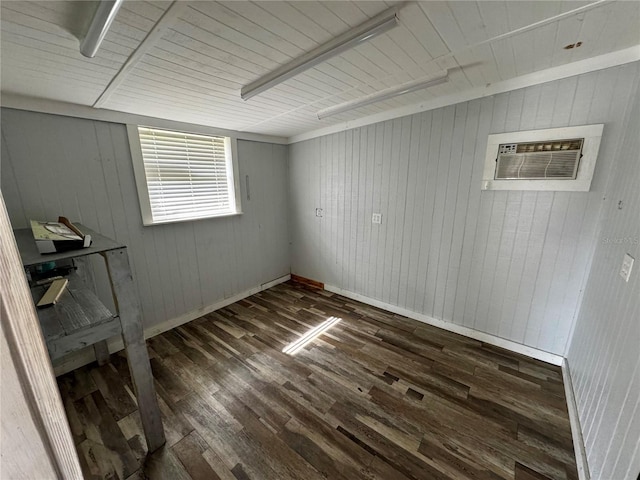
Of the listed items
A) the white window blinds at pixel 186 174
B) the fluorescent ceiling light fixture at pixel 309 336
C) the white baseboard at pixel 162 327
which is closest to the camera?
the white baseboard at pixel 162 327

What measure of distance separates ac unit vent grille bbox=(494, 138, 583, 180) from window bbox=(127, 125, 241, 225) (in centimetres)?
292

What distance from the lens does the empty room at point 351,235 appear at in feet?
3.79

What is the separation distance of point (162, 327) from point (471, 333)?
330cm

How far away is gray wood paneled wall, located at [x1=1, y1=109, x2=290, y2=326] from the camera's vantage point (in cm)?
186

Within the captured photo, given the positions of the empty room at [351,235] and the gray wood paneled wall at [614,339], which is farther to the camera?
the empty room at [351,235]

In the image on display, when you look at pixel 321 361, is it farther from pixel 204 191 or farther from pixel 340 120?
pixel 340 120

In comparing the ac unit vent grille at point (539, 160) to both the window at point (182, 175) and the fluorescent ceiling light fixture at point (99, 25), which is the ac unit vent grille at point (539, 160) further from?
the window at point (182, 175)

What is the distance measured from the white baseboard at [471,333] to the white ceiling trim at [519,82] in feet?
7.22

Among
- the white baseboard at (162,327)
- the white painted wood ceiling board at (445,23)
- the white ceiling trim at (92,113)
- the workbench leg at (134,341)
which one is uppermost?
the white painted wood ceiling board at (445,23)

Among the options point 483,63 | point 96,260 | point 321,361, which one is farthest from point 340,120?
point 96,260

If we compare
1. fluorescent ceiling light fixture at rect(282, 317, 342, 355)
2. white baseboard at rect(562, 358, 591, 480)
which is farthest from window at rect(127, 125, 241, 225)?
white baseboard at rect(562, 358, 591, 480)

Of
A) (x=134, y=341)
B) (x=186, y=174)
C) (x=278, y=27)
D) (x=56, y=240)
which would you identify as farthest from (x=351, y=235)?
(x=56, y=240)

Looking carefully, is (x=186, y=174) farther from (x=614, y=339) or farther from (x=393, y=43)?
(x=614, y=339)

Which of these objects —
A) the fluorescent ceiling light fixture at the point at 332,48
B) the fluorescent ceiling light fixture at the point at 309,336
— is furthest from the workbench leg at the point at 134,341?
the fluorescent ceiling light fixture at the point at 332,48
